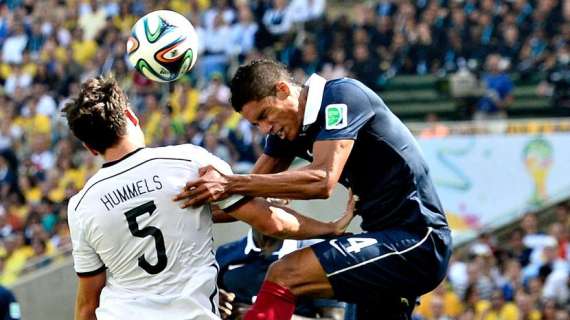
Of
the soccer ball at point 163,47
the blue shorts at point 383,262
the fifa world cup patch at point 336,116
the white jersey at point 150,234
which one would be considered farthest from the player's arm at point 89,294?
the soccer ball at point 163,47

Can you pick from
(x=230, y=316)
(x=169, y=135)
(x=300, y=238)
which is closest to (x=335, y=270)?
(x=300, y=238)

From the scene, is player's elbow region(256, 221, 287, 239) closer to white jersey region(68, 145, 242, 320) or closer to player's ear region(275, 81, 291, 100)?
white jersey region(68, 145, 242, 320)

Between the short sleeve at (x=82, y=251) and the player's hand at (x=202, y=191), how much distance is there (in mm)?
444

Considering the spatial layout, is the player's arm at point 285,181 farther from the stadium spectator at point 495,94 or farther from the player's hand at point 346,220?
the stadium spectator at point 495,94

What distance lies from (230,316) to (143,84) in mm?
11232

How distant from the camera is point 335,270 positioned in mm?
5602

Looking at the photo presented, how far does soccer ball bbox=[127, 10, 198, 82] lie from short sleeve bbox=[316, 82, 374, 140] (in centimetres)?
129

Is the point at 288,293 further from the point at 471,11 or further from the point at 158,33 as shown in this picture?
the point at 471,11

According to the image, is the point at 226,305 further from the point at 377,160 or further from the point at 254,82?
the point at 254,82

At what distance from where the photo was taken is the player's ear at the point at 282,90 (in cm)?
566

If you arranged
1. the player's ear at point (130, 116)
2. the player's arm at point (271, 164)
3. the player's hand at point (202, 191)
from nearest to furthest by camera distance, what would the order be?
the player's hand at point (202, 191), the player's ear at point (130, 116), the player's arm at point (271, 164)

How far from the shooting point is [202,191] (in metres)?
5.12

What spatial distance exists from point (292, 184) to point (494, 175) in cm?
1015

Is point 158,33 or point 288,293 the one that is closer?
point 288,293
